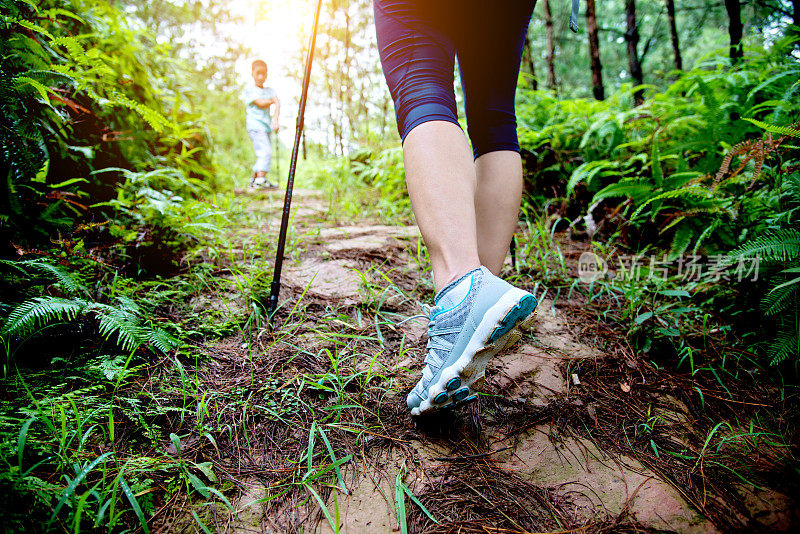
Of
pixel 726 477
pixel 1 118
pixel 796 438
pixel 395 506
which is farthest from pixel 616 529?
pixel 1 118

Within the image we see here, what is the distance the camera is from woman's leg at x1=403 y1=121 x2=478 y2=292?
1.00 m

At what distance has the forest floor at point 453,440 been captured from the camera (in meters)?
0.85

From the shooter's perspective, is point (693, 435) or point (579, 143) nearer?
point (693, 435)

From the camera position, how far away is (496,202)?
4.36ft

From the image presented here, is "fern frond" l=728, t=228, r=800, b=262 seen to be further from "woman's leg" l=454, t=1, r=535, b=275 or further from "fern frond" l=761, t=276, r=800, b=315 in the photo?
"woman's leg" l=454, t=1, r=535, b=275

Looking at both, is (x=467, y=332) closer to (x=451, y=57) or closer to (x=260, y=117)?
(x=451, y=57)

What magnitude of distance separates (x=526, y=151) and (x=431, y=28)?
8.29 feet

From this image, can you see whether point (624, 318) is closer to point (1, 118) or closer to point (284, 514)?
point (284, 514)

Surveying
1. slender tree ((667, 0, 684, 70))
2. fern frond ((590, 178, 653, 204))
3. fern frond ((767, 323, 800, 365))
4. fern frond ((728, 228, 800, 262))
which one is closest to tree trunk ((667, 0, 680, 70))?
slender tree ((667, 0, 684, 70))

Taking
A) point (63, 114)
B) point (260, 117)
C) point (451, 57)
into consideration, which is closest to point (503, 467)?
point (451, 57)

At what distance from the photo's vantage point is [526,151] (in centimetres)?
340

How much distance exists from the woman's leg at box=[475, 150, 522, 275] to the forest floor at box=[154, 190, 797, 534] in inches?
18.2

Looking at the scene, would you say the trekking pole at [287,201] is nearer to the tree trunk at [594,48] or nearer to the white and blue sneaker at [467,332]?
the white and blue sneaker at [467,332]

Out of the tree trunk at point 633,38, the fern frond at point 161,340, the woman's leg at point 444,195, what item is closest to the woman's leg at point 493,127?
the woman's leg at point 444,195
